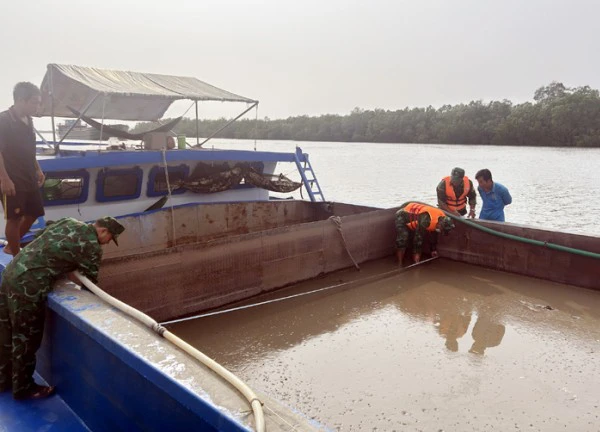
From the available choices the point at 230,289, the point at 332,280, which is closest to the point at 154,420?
the point at 230,289

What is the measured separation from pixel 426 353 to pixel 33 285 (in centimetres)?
341

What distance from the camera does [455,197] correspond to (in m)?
7.64

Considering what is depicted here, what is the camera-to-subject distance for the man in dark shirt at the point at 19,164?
3.64 metres

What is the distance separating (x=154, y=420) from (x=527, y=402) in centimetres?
293

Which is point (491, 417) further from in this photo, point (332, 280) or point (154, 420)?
point (332, 280)

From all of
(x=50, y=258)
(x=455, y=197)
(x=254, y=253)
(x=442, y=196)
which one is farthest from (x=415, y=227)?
(x=50, y=258)

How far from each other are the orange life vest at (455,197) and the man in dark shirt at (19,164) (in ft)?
19.1

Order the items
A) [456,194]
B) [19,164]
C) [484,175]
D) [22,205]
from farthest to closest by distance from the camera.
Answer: [456,194] → [484,175] → [22,205] → [19,164]

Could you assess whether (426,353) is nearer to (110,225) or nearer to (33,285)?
(110,225)

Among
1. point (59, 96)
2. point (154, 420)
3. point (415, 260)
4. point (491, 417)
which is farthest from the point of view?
point (59, 96)

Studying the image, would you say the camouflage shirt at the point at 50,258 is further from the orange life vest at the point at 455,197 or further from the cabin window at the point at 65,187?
the orange life vest at the point at 455,197

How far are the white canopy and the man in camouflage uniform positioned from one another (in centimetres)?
481

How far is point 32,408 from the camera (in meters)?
2.69

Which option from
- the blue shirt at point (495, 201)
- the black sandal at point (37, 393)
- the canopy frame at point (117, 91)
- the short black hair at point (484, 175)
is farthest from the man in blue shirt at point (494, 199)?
the black sandal at point (37, 393)
